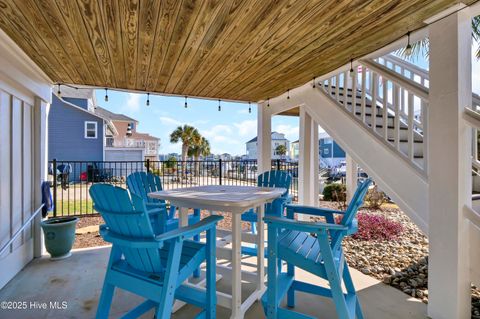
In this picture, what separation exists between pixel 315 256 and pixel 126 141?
48.5 feet

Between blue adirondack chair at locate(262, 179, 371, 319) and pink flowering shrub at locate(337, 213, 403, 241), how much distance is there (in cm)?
226

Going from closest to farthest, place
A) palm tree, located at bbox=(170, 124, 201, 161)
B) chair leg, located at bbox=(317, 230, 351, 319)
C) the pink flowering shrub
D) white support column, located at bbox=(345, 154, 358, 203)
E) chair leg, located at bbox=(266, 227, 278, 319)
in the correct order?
chair leg, located at bbox=(317, 230, 351, 319), chair leg, located at bbox=(266, 227, 278, 319), the pink flowering shrub, white support column, located at bbox=(345, 154, 358, 203), palm tree, located at bbox=(170, 124, 201, 161)

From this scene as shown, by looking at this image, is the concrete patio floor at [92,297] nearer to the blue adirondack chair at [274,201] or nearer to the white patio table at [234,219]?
the white patio table at [234,219]

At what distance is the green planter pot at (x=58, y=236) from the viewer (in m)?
3.04

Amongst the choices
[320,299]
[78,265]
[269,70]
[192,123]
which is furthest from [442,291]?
[192,123]

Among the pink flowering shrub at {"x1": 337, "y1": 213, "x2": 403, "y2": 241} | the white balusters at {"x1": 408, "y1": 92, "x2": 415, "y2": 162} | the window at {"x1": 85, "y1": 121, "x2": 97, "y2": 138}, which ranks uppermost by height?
the window at {"x1": 85, "y1": 121, "x2": 97, "y2": 138}

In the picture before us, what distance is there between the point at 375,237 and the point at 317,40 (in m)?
3.02

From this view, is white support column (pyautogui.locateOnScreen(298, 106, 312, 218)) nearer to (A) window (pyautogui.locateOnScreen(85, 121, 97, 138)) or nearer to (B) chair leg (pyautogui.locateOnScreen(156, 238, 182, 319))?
(B) chair leg (pyautogui.locateOnScreen(156, 238, 182, 319))

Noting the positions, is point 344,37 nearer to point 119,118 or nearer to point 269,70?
point 269,70

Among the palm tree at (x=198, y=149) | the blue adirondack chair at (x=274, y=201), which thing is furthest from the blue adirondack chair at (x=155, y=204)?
the palm tree at (x=198, y=149)

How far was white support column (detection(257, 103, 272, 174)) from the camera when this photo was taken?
15.8 feet

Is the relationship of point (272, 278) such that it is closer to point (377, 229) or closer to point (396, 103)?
point (396, 103)

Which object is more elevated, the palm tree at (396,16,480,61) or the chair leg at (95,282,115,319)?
the palm tree at (396,16,480,61)

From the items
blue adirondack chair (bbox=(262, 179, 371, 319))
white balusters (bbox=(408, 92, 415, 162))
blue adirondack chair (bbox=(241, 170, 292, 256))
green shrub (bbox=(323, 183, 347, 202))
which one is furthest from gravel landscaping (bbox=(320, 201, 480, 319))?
green shrub (bbox=(323, 183, 347, 202))
